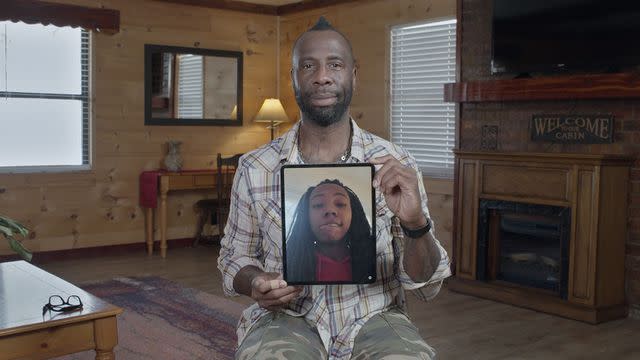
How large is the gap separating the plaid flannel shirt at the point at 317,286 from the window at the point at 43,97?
468 cm

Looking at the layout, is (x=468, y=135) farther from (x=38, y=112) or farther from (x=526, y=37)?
(x=38, y=112)

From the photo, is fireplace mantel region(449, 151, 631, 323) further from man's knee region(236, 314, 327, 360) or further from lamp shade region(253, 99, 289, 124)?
man's knee region(236, 314, 327, 360)

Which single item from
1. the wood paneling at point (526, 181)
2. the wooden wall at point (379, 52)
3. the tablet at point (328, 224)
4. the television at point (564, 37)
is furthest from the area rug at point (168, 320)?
the television at point (564, 37)

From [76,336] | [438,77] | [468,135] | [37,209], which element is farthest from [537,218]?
[37,209]

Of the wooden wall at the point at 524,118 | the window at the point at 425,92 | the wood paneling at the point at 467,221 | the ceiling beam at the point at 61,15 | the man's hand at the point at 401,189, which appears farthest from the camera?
the window at the point at 425,92

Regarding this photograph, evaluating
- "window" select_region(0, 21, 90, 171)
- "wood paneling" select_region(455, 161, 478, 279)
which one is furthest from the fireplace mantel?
"window" select_region(0, 21, 90, 171)

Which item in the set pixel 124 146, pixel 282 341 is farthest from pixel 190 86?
pixel 282 341

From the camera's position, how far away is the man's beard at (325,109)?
5.64ft

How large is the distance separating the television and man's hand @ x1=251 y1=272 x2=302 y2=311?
340 centimetres

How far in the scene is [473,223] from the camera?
5.02 metres

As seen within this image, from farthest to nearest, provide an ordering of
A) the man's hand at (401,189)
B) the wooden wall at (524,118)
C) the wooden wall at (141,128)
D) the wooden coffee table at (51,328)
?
the wooden wall at (141,128), the wooden wall at (524,118), the wooden coffee table at (51,328), the man's hand at (401,189)

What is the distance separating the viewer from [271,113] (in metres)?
6.97

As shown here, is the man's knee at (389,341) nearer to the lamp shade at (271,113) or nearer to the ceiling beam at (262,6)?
the ceiling beam at (262,6)

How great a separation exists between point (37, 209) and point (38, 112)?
0.76m
